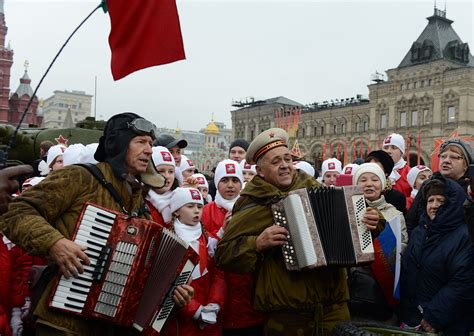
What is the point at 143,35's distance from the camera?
6.20 meters

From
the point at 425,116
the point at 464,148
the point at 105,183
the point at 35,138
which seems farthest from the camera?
the point at 425,116

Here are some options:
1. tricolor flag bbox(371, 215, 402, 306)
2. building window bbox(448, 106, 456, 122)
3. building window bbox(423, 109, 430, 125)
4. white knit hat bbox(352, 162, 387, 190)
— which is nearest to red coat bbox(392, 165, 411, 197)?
white knit hat bbox(352, 162, 387, 190)

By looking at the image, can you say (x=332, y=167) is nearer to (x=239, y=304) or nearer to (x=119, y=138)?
(x=239, y=304)

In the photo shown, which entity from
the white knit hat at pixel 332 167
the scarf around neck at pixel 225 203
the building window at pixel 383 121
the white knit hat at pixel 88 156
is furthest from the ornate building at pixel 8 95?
the white knit hat at pixel 88 156

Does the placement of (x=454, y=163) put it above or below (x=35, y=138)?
below

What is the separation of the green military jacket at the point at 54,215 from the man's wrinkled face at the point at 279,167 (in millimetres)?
1271

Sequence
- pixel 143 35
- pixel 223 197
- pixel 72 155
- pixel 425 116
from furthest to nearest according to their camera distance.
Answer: pixel 425 116 < pixel 143 35 < pixel 223 197 < pixel 72 155

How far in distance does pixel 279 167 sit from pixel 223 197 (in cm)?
147

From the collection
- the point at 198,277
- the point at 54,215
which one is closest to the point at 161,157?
the point at 198,277

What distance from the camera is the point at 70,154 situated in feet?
17.5

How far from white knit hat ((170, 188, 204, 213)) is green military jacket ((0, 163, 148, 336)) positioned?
1.18 meters

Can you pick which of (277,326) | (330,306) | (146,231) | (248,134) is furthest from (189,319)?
(248,134)

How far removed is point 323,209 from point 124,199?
57.3 inches

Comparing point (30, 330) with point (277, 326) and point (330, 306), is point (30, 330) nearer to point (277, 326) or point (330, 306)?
point (277, 326)
